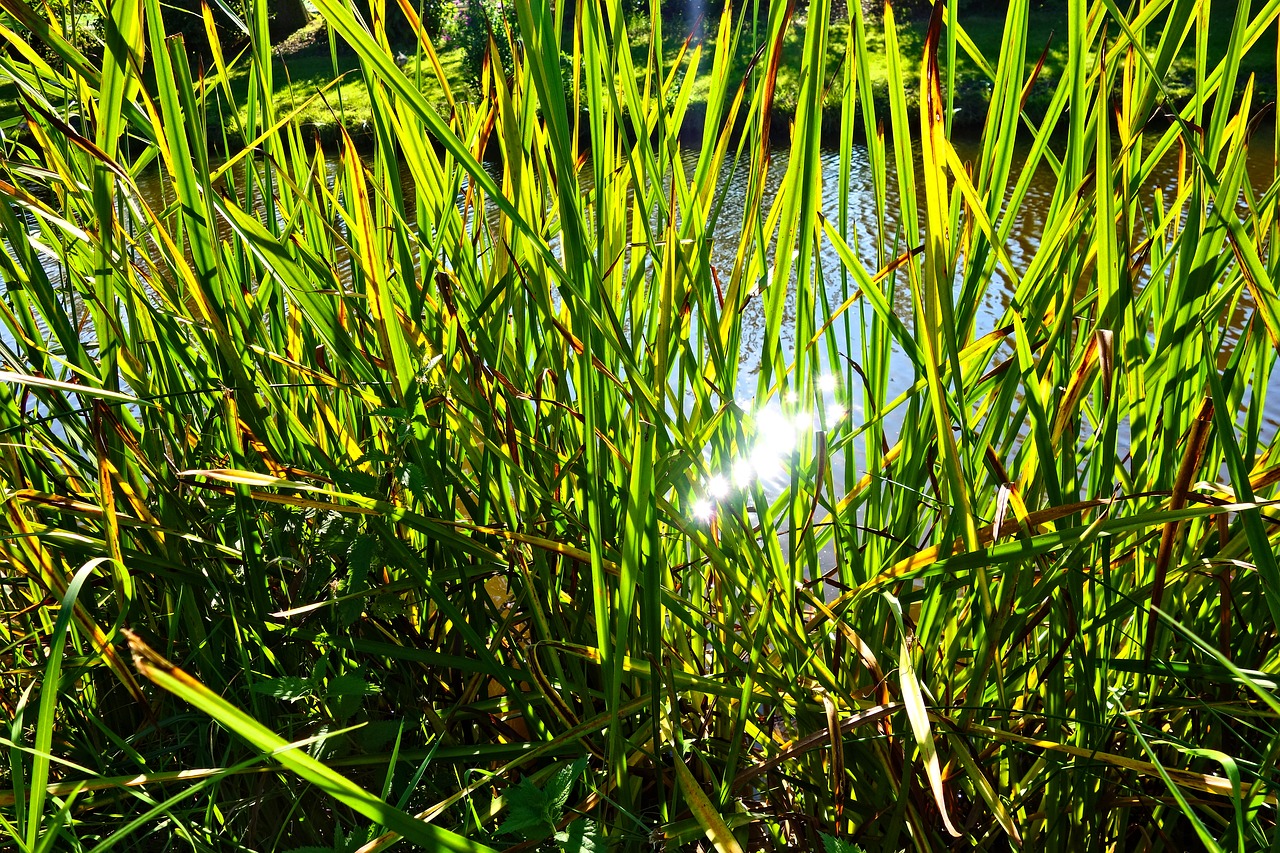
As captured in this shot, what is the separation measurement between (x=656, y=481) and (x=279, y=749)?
0.29 metres

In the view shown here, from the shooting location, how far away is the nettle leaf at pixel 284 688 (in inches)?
22.3

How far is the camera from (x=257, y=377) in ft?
2.32

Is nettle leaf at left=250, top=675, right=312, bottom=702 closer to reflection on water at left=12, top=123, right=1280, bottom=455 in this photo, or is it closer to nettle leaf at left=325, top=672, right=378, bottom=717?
nettle leaf at left=325, top=672, right=378, bottom=717

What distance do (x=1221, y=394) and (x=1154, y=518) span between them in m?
0.07

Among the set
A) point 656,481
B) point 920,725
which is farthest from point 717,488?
point 920,725

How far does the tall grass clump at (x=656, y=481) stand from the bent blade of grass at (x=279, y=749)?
13cm

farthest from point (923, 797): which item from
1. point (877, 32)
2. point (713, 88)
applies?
point (877, 32)

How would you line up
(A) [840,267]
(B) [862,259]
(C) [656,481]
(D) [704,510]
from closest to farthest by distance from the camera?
(C) [656,481] → (D) [704,510] → (A) [840,267] → (B) [862,259]

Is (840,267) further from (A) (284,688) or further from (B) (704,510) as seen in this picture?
(A) (284,688)

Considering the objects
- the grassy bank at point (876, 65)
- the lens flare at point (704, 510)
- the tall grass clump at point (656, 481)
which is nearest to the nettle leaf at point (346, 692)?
the tall grass clump at point (656, 481)

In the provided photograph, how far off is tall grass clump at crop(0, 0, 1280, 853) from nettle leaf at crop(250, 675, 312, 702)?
0.05ft

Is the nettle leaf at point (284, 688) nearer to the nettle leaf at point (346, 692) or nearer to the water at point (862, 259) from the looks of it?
the nettle leaf at point (346, 692)

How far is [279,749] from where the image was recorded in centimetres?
31

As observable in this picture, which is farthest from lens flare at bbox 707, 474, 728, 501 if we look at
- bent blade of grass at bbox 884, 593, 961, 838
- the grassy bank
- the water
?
the grassy bank
